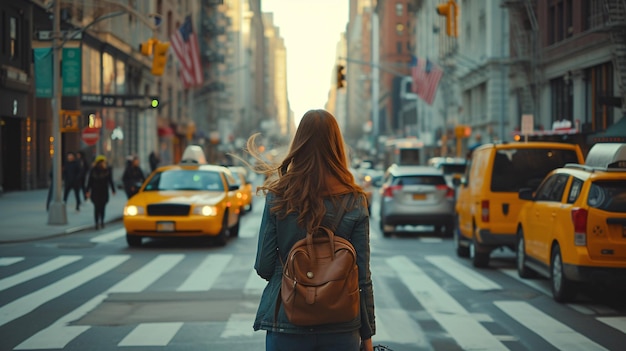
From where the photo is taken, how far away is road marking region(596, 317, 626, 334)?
32.4 ft

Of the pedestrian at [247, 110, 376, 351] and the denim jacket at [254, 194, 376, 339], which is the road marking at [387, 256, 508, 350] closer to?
the denim jacket at [254, 194, 376, 339]

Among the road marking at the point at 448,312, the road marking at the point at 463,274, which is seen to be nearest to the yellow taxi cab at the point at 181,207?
the road marking at the point at 463,274

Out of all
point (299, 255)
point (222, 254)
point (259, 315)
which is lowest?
point (222, 254)

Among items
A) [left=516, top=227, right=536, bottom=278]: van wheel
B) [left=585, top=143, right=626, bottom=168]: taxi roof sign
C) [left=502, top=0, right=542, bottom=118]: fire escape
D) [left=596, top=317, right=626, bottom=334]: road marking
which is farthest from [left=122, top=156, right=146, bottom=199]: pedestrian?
[left=502, top=0, right=542, bottom=118]: fire escape

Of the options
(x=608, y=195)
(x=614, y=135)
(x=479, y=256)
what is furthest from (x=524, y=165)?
(x=614, y=135)

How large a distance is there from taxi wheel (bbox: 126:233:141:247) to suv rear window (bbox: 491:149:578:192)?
7494mm

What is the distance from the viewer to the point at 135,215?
1836cm

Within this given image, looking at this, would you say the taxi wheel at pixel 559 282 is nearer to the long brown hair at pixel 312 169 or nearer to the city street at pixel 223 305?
the city street at pixel 223 305

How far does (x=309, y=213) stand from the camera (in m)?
4.12

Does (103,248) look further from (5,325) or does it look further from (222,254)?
(5,325)

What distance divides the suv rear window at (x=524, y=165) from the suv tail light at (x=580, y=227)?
4360mm

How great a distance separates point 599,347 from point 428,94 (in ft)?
138

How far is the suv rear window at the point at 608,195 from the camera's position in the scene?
1116 cm

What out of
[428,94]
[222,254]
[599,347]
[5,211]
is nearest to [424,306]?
[599,347]
